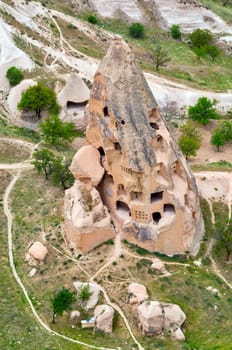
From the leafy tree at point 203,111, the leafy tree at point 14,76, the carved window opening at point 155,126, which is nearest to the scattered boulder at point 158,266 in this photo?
the carved window opening at point 155,126

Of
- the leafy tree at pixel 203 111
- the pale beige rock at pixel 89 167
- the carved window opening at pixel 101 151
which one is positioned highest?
the carved window opening at pixel 101 151

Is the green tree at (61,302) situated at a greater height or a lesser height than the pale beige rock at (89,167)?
lesser

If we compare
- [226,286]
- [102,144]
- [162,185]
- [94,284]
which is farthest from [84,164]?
[226,286]

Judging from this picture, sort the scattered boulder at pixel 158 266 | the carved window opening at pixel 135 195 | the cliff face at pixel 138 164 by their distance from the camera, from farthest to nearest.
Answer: the carved window opening at pixel 135 195, the scattered boulder at pixel 158 266, the cliff face at pixel 138 164

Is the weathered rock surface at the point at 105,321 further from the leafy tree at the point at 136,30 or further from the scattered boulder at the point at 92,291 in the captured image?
the leafy tree at the point at 136,30

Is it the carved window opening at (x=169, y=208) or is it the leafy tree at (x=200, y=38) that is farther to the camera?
the leafy tree at (x=200, y=38)

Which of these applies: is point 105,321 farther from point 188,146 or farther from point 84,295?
point 188,146

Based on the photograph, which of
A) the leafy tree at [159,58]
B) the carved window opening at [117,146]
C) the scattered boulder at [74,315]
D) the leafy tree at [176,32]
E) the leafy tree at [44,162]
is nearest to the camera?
the scattered boulder at [74,315]

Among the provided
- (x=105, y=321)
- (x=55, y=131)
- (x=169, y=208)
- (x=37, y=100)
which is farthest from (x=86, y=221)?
(x=37, y=100)
